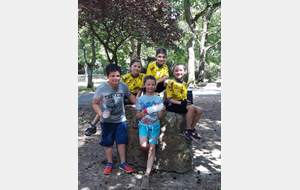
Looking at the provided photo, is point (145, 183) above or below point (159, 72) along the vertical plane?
below

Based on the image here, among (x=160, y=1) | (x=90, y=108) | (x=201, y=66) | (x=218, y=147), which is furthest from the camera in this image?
(x=201, y=66)

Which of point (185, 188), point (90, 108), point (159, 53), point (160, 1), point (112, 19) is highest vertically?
point (160, 1)

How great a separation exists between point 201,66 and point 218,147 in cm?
1581

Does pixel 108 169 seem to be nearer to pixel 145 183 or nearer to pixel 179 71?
pixel 145 183

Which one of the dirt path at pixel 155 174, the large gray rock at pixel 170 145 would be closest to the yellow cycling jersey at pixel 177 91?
the large gray rock at pixel 170 145

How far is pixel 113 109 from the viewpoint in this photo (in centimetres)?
383

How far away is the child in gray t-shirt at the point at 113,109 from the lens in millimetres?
3730

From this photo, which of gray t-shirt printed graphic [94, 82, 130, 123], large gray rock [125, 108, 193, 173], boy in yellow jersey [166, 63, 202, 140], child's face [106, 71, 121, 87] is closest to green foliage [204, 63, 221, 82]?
boy in yellow jersey [166, 63, 202, 140]

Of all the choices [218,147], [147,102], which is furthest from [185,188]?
[218,147]

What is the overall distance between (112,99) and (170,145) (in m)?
1.34

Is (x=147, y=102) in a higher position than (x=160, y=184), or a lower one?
higher

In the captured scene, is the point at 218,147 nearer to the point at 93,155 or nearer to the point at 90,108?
the point at 93,155

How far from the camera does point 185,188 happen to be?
359 centimetres

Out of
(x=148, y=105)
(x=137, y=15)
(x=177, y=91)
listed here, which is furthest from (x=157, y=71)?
(x=137, y=15)
